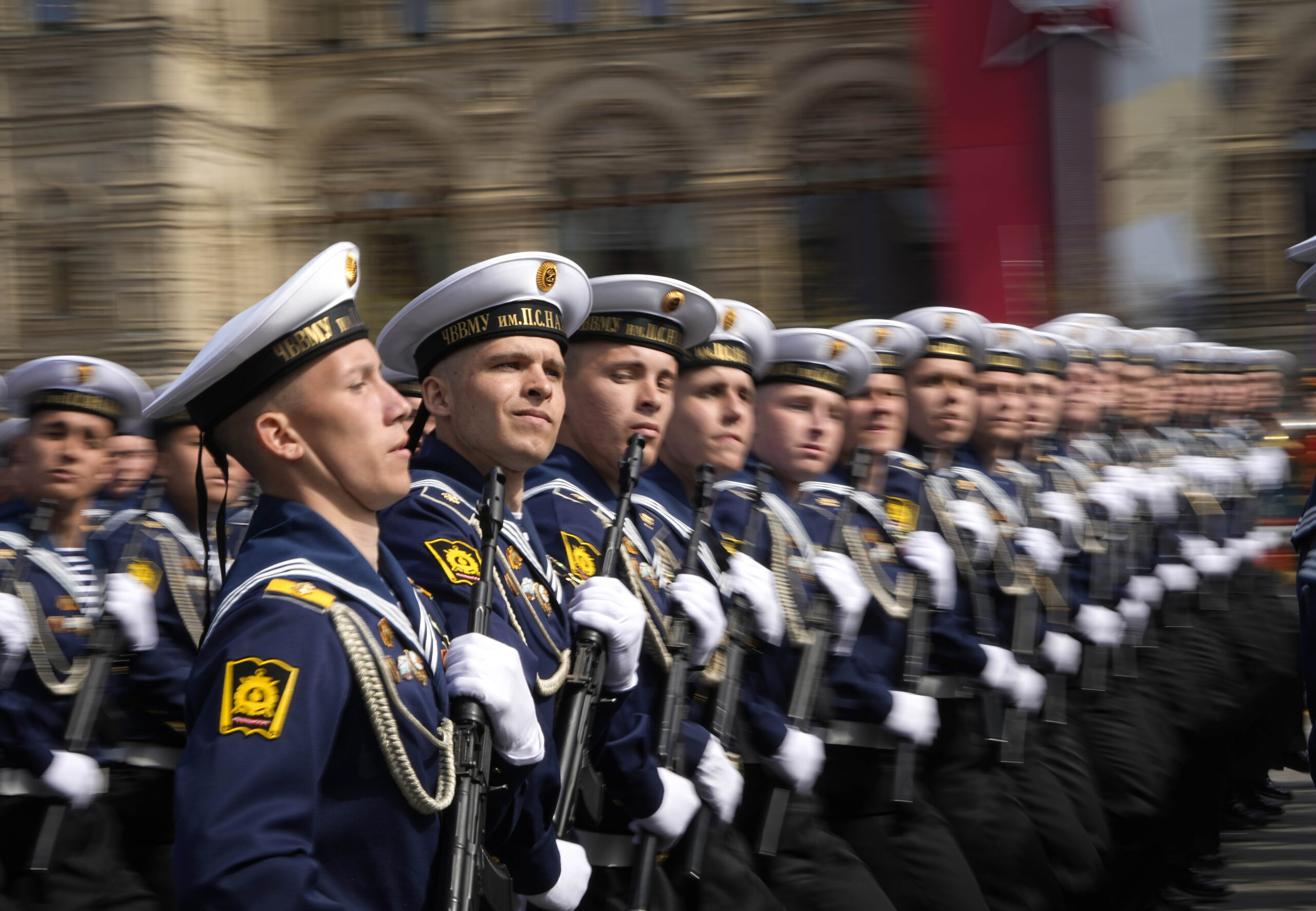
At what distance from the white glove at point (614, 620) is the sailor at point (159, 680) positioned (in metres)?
1.17

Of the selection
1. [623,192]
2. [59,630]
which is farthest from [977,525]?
[623,192]

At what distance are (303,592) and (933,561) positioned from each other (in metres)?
2.62

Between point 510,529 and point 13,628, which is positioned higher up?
point 510,529

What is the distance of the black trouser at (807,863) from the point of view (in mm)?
3568

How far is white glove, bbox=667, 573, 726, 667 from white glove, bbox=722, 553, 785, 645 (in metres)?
0.31

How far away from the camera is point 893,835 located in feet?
13.1

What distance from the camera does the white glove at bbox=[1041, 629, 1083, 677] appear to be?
5309 millimetres

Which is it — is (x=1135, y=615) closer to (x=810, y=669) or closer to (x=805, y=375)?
(x=805, y=375)

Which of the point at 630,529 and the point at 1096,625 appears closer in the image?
the point at 630,529

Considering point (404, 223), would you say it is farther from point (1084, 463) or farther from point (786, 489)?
point (786, 489)

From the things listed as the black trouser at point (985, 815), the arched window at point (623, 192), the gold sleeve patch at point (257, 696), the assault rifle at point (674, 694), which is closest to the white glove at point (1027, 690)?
the black trouser at point (985, 815)

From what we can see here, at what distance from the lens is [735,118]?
63.4 ft

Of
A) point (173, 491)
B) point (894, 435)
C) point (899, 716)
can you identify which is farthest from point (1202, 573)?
point (173, 491)

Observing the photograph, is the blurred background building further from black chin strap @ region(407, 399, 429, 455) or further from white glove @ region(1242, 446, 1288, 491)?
black chin strap @ region(407, 399, 429, 455)
